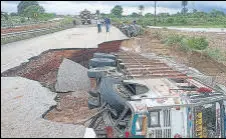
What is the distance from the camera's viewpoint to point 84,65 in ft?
59.5

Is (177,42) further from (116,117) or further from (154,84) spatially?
(116,117)

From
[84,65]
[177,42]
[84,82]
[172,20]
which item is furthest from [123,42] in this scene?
[172,20]

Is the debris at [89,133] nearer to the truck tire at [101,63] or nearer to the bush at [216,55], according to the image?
the truck tire at [101,63]

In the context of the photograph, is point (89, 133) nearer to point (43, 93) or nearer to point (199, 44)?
point (43, 93)

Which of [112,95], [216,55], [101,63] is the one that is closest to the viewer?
[112,95]

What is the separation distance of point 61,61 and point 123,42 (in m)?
6.90

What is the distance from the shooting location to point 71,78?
49.5ft

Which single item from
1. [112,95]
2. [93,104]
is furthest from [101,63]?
[112,95]

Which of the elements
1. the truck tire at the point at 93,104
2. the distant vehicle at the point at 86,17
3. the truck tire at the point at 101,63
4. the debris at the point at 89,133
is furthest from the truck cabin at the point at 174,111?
the distant vehicle at the point at 86,17

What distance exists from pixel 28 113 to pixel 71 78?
5.17 m

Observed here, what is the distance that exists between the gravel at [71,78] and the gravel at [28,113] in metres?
1.10

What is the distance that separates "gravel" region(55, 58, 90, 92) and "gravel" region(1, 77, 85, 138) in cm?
110

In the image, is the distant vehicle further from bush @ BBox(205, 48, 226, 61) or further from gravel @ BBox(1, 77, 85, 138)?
gravel @ BBox(1, 77, 85, 138)

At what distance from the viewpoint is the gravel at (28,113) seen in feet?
28.1
